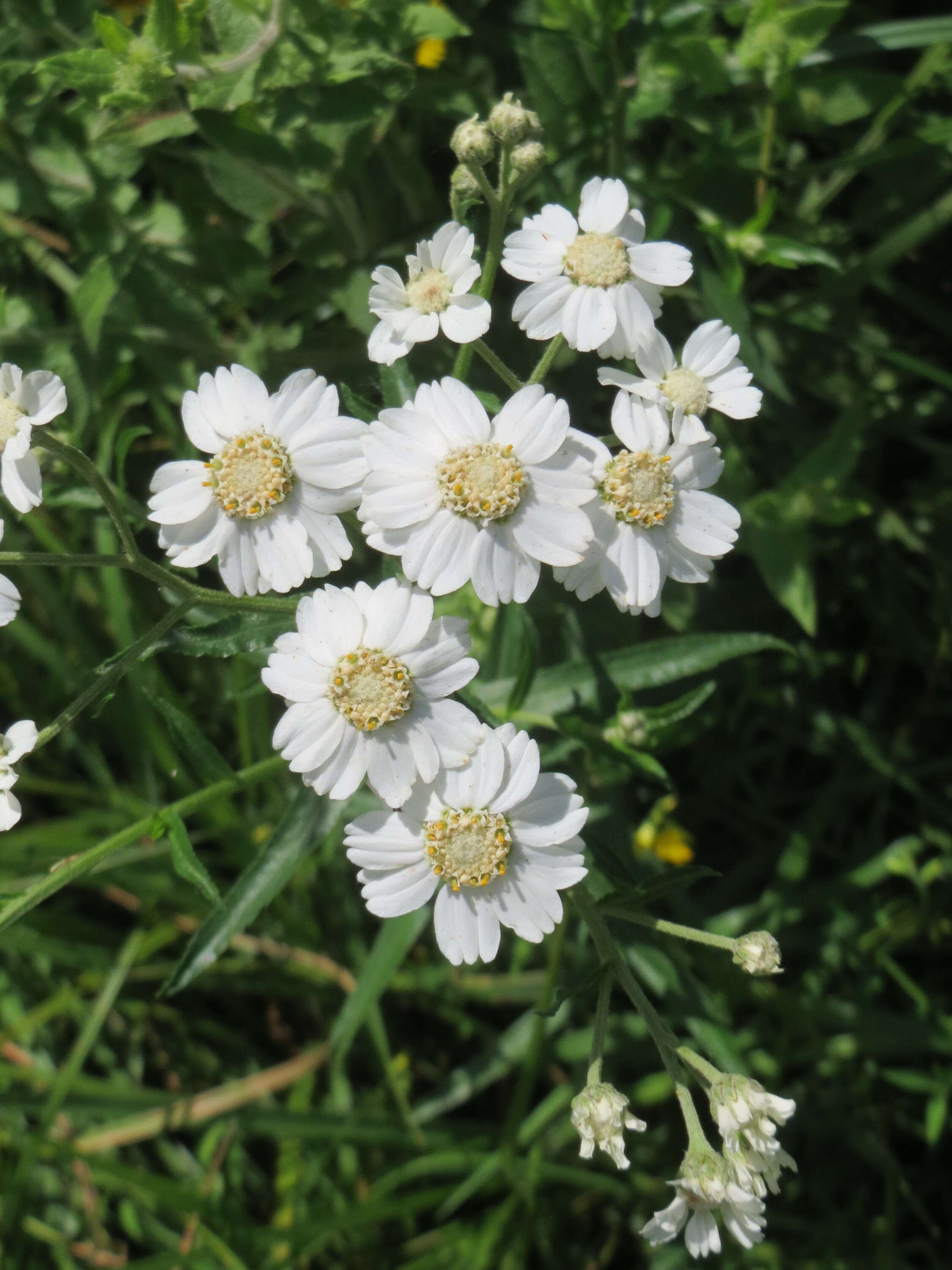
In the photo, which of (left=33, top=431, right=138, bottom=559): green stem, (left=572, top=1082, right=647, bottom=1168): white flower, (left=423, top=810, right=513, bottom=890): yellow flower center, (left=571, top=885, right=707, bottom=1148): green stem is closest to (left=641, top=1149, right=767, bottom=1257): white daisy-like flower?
(left=571, top=885, right=707, bottom=1148): green stem

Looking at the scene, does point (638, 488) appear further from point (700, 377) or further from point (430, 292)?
point (430, 292)

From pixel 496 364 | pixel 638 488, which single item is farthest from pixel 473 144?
pixel 638 488

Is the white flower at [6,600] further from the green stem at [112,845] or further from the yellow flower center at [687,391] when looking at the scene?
the yellow flower center at [687,391]

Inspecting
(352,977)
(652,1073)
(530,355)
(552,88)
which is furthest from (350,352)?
(652,1073)

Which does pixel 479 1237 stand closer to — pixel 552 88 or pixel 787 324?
pixel 787 324

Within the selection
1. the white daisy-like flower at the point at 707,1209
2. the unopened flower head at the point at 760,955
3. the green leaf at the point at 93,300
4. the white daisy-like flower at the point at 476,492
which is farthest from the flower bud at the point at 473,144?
the white daisy-like flower at the point at 707,1209

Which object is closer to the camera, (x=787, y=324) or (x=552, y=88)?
(x=552, y=88)
